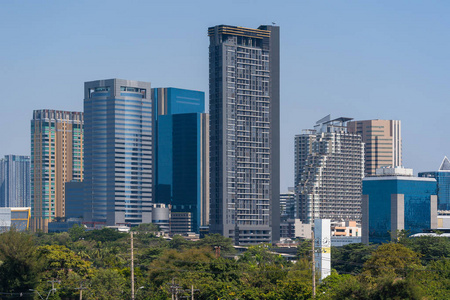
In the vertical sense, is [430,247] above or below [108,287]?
above

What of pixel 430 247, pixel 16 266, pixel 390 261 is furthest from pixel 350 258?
pixel 16 266

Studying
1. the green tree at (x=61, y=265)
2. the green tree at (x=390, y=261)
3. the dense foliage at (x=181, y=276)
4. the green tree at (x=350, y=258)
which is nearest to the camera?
the dense foliage at (x=181, y=276)

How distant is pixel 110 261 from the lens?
516ft

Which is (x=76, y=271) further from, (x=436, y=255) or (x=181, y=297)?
(x=436, y=255)

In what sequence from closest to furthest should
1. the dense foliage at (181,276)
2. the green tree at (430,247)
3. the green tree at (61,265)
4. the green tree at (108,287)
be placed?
the dense foliage at (181,276) < the green tree at (108,287) < the green tree at (61,265) < the green tree at (430,247)

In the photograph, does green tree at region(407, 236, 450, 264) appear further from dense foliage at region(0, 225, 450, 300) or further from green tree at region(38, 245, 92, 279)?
green tree at region(38, 245, 92, 279)

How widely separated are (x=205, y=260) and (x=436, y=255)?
6801 cm

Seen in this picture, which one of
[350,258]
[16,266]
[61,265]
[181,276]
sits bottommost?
[350,258]

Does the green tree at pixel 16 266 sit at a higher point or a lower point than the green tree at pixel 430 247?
higher

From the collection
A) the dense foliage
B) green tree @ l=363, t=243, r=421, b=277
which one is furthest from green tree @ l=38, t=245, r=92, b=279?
green tree @ l=363, t=243, r=421, b=277

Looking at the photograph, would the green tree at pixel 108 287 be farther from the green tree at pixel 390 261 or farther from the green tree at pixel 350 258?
the green tree at pixel 350 258

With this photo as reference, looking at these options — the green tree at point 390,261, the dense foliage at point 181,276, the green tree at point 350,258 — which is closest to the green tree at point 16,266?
the dense foliage at point 181,276

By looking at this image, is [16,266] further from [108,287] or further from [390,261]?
[390,261]

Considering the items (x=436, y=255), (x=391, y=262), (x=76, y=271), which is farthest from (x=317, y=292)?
(x=436, y=255)
